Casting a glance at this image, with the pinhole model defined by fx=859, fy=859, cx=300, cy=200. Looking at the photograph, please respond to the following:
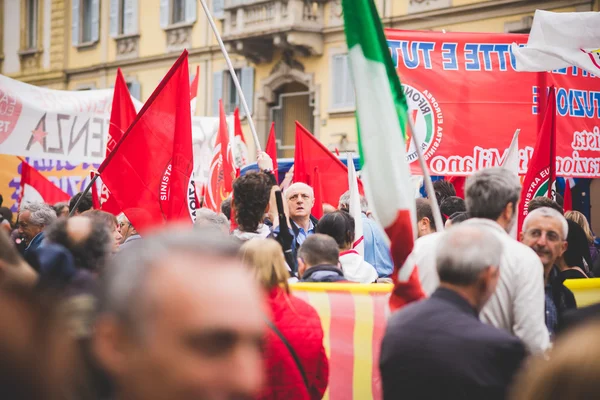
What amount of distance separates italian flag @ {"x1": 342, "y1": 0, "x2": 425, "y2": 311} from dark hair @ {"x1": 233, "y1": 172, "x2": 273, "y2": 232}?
3.86ft

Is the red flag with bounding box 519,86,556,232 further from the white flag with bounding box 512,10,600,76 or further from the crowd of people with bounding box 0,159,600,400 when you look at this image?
the white flag with bounding box 512,10,600,76

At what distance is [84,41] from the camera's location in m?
30.6

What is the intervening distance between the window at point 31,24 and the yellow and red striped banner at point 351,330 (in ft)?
97.6

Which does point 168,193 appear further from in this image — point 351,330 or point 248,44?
point 248,44

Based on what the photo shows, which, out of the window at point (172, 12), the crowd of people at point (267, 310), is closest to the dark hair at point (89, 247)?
the crowd of people at point (267, 310)

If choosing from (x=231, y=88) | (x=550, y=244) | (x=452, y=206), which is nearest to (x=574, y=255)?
(x=550, y=244)

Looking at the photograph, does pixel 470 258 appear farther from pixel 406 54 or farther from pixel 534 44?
pixel 406 54

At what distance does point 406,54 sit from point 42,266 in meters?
5.82

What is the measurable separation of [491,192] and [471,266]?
0.72 meters

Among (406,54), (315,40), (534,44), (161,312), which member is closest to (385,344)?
(161,312)

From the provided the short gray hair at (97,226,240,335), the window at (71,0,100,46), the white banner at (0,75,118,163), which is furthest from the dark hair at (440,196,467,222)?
the window at (71,0,100,46)

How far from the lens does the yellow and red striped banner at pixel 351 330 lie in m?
4.50

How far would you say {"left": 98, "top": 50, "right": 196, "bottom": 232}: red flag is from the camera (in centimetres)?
642

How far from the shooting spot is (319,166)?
9.09 m
